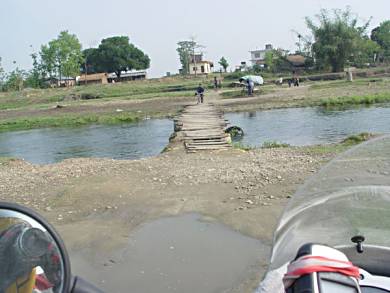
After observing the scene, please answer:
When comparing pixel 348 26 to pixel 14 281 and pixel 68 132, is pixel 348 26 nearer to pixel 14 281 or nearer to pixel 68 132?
pixel 68 132

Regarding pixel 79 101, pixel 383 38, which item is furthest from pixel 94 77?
pixel 383 38

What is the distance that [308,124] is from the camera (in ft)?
81.5

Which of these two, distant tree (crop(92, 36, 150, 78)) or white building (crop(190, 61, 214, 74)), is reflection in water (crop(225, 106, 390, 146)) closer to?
distant tree (crop(92, 36, 150, 78))

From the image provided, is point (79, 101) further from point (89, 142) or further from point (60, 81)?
point (60, 81)

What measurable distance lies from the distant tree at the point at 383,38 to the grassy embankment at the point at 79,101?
3467 centimetres

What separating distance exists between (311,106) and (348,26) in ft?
129

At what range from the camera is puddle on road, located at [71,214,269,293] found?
522 centimetres

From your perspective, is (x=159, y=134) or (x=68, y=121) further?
(x=68, y=121)

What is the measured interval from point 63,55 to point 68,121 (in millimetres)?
56536

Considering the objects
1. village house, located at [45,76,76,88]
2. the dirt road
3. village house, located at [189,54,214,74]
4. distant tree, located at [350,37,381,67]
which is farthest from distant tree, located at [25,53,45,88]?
the dirt road

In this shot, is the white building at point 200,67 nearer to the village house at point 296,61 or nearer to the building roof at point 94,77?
the building roof at point 94,77

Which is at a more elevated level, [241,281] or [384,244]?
[384,244]

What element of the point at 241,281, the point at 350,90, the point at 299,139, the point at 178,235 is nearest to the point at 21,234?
the point at 241,281

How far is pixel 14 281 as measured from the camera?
1378mm
